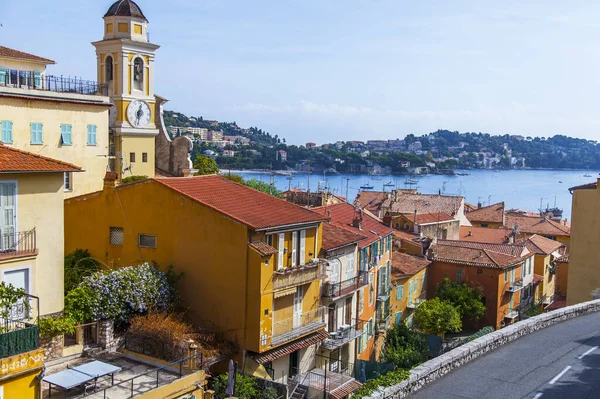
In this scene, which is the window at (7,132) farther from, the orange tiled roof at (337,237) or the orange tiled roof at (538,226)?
the orange tiled roof at (538,226)

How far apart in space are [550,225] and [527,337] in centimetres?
5998

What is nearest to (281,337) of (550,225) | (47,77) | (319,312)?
(319,312)

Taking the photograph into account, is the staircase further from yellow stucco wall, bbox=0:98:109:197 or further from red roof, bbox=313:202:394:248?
yellow stucco wall, bbox=0:98:109:197

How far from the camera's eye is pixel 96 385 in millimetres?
17891

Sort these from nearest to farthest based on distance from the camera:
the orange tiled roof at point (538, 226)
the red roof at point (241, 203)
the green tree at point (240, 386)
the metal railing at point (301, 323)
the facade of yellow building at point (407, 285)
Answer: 1. the green tree at point (240, 386)
2. the red roof at point (241, 203)
3. the metal railing at point (301, 323)
4. the facade of yellow building at point (407, 285)
5. the orange tiled roof at point (538, 226)

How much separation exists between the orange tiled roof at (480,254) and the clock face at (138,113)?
22.2 metres

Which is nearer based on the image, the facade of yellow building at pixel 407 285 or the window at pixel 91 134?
the window at pixel 91 134

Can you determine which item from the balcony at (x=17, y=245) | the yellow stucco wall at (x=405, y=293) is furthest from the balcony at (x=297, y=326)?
the yellow stucco wall at (x=405, y=293)

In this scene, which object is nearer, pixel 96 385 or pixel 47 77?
pixel 96 385

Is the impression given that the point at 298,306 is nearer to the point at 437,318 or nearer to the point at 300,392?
the point at 300,392

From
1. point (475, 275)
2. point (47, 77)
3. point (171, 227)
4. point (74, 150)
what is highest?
point (47, 77)

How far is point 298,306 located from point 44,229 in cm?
1051

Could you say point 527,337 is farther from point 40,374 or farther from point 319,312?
point 40,374

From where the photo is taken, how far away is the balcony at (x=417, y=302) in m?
43.6
